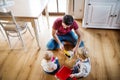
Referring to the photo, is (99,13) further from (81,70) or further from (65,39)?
(81,70)

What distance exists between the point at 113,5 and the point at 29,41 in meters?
1.57

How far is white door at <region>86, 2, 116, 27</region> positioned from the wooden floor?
0.16 metres

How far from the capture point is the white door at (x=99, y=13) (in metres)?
2.15

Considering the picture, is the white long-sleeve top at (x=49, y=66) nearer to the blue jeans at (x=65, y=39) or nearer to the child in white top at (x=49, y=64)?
the child in white top at (x=49, y=64)

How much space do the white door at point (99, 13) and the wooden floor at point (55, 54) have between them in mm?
157

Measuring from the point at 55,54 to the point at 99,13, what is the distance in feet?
3.52

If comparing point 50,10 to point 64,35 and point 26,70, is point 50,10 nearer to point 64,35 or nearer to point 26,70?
point 64,35

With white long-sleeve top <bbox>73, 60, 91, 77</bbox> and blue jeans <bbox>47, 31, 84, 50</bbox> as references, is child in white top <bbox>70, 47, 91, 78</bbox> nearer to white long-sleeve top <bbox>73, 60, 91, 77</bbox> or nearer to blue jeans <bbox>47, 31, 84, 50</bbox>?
white long-sleeve top <bbox>73, 60, 91, 77</bbox>

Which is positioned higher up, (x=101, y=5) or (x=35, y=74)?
(x=101, y=5)

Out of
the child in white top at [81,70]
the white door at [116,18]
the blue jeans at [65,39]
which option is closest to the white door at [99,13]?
the white door at [116,18]

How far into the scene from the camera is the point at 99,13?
7.37ft

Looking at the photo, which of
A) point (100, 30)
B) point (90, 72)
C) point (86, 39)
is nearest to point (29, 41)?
point (86, 39)

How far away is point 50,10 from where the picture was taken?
118 inches

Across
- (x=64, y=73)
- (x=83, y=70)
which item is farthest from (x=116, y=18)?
(x=64, y=73)
